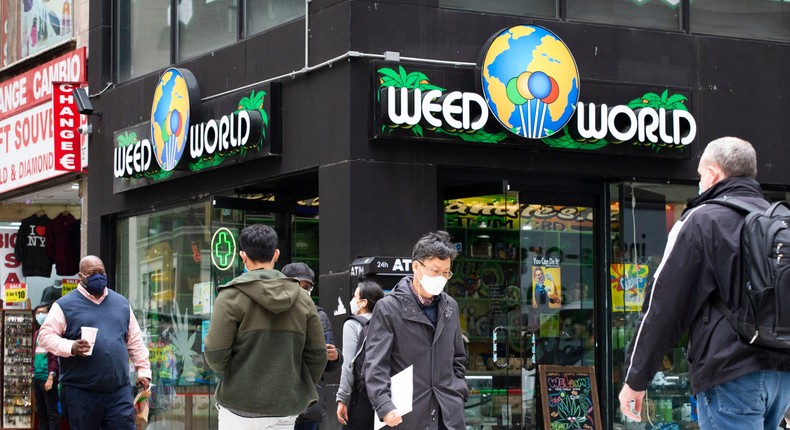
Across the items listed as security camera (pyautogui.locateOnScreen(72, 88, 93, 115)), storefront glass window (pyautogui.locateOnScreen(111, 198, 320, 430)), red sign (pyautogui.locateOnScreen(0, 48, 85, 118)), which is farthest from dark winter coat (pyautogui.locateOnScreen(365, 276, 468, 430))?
red sign (pyautogui.locateOnScreen(0, 48, 85, 118))

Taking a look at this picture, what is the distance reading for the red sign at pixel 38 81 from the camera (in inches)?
659

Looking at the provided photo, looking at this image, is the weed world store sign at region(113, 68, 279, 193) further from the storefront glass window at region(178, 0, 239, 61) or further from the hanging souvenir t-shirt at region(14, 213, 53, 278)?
the hanging souvenir t-shirt at region(14, 213, 53, 278)

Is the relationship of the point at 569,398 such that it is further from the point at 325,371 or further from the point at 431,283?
the point at 431,283

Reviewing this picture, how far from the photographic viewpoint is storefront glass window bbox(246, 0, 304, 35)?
12688mm

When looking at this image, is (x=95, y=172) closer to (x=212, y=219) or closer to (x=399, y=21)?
(x=212, y=219)

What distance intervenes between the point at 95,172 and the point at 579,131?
687cm

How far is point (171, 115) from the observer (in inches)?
549

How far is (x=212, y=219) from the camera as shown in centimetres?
1391

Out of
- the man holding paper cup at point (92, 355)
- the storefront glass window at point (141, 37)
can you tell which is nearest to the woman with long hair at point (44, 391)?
the storefront glass window at point (141, 37)

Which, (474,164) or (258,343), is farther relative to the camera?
(474,164)

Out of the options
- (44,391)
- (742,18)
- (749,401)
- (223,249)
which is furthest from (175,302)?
(749,401)

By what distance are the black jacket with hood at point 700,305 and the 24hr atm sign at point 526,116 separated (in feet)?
19.9

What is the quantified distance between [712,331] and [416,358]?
2.29 m

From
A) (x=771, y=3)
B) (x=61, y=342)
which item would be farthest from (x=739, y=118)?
(x=61, y=342)
